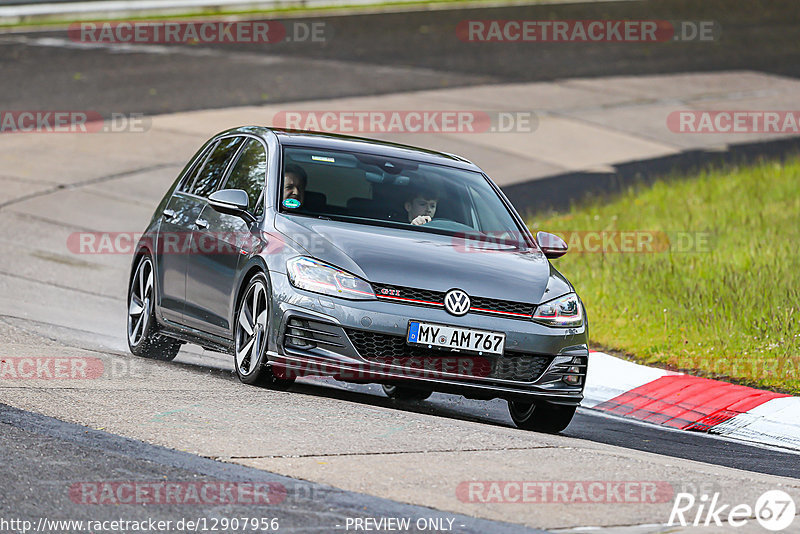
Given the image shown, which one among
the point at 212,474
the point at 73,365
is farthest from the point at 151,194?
the point at 212,474

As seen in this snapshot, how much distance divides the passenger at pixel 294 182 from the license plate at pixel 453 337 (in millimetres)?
1474

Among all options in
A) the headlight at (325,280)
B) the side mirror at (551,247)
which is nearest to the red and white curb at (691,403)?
the side mirror at (551,247)

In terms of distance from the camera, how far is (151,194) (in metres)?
17.9

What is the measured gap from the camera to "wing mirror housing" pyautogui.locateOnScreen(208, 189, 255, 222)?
8680 millimetres

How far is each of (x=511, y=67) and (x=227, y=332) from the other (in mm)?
20252

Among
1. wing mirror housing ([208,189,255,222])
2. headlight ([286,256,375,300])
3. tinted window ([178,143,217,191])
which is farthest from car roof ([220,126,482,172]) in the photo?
headlight ([286,256,375,300])

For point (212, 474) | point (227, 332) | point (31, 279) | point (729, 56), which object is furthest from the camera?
point (729, 56)

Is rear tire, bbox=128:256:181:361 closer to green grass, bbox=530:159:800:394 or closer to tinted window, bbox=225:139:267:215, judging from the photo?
tinted window, bbox=225:139:267:215

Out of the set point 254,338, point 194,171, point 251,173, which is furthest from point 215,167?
point 254,338

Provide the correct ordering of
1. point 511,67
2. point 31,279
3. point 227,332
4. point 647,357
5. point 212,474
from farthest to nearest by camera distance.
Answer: point 511,67, point 31,279, point 647,357, point 227,332, point 212,474

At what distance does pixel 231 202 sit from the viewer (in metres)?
8.67

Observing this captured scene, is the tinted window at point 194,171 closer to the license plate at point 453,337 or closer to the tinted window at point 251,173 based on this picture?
the tinted window at point 251,173

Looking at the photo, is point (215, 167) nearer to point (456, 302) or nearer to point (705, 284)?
point (456, 302)

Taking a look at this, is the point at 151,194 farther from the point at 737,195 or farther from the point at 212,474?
the point at 212,474
